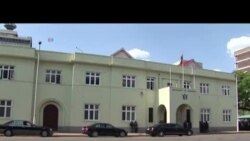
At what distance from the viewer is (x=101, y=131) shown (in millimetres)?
36250

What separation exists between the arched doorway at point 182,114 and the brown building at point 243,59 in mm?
83216

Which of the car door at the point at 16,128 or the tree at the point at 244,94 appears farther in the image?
the tree at the point at 244,94

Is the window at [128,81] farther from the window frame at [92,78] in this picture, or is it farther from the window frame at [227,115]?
the window frame at [227,115]

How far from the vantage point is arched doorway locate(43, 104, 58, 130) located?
131 ft

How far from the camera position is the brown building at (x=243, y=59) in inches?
4983

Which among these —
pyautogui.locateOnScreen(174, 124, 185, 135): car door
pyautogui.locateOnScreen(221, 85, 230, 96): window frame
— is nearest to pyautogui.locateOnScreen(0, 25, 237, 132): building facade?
pyautogui.locateOnScreen(221, 85, 230, 96): window frame

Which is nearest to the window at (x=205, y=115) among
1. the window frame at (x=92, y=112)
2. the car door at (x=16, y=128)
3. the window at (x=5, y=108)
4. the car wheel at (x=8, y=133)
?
the window frame at (x=92, y=112)

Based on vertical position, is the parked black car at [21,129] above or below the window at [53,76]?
below

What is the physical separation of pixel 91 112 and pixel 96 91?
7.57ft

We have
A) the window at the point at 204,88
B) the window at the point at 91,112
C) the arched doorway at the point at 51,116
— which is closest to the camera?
the arched doorway at the point at 51,116

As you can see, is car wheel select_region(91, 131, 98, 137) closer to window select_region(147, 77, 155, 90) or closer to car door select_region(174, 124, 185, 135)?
car door select_region(174, 124, 185, 135)

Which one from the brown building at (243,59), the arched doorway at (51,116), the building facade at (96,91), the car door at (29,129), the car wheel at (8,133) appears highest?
the brown building at (243,59)
